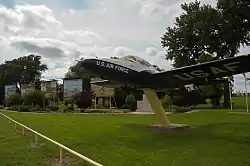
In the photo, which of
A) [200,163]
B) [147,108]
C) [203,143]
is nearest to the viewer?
[200,163]

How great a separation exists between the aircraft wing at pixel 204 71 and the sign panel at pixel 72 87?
37.3 metres

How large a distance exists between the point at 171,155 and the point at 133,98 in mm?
38040

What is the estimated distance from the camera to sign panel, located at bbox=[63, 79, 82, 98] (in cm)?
5194

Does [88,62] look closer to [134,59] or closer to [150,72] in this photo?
[134,59]

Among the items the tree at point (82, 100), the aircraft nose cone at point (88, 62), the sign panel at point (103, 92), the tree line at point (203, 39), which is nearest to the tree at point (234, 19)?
the tree line at point (203, 39)

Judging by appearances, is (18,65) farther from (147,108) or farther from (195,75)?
(195,75)

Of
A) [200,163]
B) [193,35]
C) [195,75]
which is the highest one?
[193,35]

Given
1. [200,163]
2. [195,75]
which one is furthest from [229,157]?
[195,75]

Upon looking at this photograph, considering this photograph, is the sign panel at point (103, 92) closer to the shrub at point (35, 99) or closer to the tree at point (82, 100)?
the tree at point (82, 100)

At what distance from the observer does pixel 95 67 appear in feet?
47.3

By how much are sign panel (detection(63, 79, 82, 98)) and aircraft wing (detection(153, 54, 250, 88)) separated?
37350mm

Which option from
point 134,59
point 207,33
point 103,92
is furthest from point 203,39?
point 134,59

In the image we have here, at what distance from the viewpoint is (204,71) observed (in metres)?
13.9

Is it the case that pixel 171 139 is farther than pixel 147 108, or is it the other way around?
pixel 147 108
